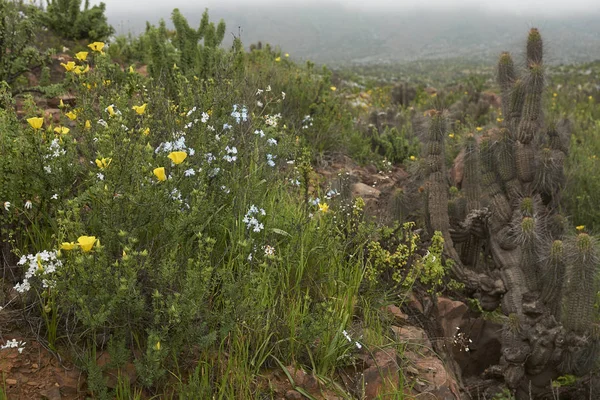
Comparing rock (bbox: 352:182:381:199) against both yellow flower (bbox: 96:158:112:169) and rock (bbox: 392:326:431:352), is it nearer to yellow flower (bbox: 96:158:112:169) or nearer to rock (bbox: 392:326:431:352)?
rock (bbox: 392:326:431:352)

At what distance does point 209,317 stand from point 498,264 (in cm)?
346

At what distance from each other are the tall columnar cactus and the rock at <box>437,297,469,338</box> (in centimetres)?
47

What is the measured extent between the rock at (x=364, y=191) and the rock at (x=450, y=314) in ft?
5.08

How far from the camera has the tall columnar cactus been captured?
441 centimetres

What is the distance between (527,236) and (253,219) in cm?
279

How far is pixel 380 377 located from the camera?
112 inches

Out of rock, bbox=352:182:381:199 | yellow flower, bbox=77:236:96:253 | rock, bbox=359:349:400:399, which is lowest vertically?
rock, bbox=359:349:400:399

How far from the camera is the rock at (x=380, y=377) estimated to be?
110 inches

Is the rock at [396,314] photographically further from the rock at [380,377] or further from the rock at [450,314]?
the rock at [380,377]

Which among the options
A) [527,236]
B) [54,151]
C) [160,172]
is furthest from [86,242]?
[527,236]

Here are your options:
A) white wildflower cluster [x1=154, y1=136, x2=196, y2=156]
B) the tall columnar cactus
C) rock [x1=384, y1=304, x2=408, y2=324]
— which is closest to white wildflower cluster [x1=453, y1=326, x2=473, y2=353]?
the tall columnar cactus

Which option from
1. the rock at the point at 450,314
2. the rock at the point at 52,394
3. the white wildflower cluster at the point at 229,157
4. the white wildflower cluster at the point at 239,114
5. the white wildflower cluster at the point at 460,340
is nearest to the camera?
the rock at the point at 52,394

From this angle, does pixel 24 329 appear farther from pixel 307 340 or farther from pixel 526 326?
pixel 526 326

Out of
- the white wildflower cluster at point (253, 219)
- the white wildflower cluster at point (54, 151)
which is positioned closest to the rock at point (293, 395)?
the white wildflower cluster at point (253, 219)
